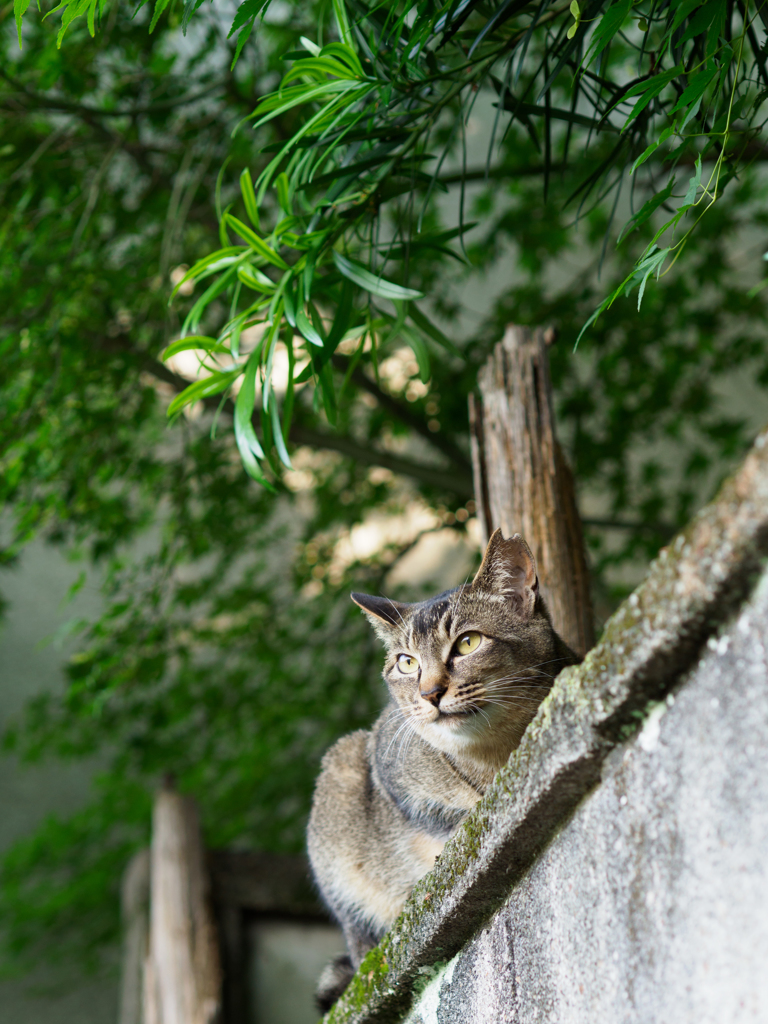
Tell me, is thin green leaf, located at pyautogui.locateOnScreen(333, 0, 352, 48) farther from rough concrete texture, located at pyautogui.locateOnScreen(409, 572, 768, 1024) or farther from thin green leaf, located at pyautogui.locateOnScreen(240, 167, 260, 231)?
rough concrete texture, located at pyautogui.locateOnScreen(409, 572, 768, 1024)

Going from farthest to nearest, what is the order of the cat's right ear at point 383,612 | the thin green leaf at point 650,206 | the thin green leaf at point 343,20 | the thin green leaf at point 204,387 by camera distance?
the cat's right ear at point 383,612 < the thin green leaf at point 204,387 < the thin green leaf at point 343,20 < the thin green leaf at point 650,206

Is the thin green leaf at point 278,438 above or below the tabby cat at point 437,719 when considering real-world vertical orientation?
above

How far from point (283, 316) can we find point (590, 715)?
44.7 inches

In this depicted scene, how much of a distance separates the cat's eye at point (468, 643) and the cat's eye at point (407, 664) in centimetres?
12

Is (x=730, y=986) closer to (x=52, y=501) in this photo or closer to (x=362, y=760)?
(x=362, y=760)

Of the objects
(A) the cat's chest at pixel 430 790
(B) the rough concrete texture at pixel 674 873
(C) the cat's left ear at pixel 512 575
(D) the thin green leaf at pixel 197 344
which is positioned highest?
(D) the thin green leaf at pixel 197 344

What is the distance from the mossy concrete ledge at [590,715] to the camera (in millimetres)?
834

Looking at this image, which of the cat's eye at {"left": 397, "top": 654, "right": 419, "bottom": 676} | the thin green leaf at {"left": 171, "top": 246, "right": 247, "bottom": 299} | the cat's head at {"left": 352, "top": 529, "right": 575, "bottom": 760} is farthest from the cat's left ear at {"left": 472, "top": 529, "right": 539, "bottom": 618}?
the thin green leaf at {"left": 171, "top": 246, "right": 247, "bottom": 299}

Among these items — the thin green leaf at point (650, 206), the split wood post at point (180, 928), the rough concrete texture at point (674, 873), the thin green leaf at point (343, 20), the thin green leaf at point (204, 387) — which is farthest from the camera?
the split wood post at point (180, 928)

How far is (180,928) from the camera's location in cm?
398

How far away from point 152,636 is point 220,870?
5.32 feet

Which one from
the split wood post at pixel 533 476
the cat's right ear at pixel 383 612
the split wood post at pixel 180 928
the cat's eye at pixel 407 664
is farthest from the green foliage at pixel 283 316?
the split wood post at pixel 180 928

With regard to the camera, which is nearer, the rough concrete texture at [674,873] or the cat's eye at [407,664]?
the rough concrete texture at [674,873]

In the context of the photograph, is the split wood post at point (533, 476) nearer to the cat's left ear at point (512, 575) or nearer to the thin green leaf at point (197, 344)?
the cat's left ear at point (512, 575)
